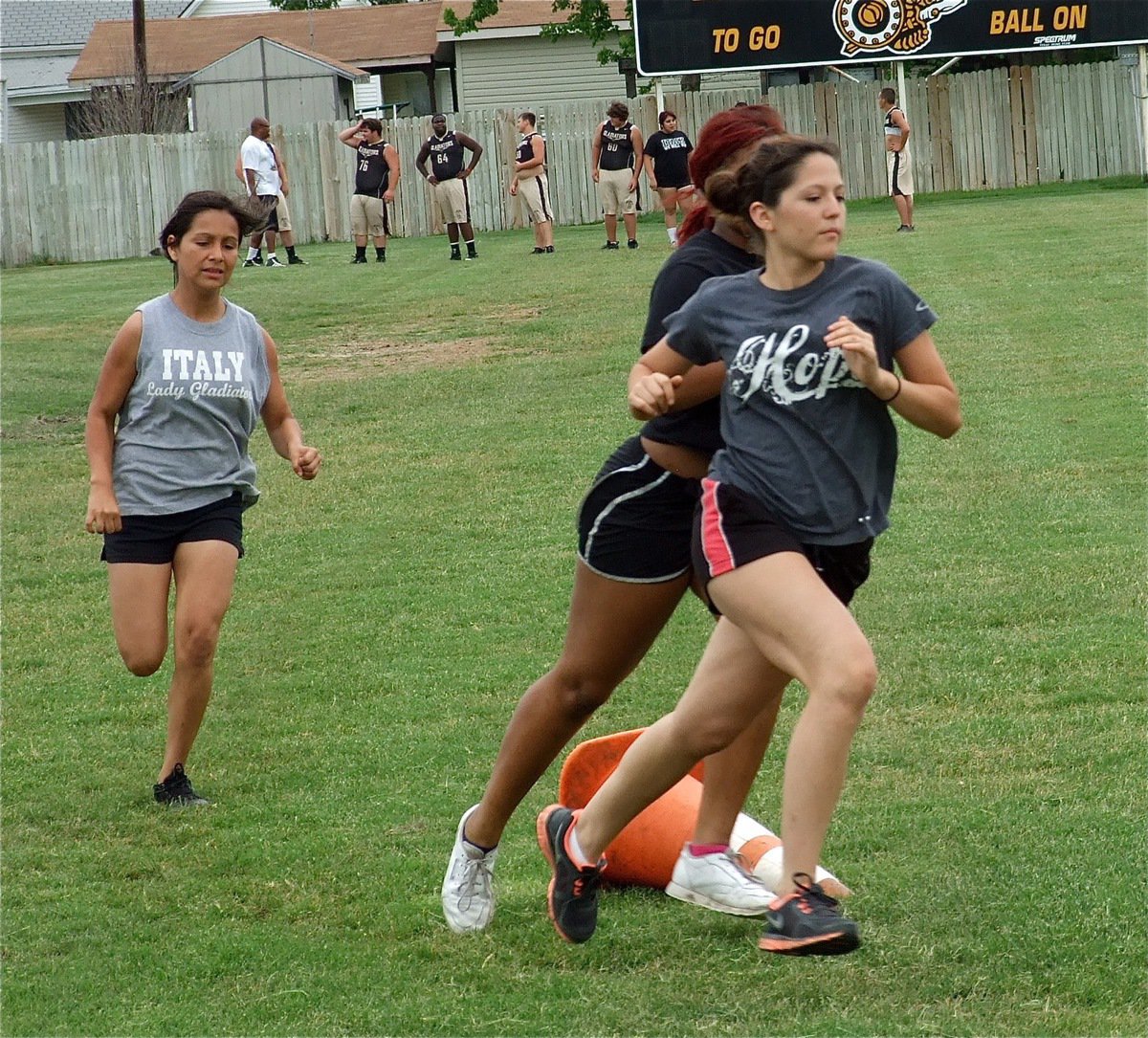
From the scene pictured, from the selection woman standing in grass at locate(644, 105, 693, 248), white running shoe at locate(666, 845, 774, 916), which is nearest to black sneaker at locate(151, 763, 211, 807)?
white running shoe at locate(666, 845, 774, 916)

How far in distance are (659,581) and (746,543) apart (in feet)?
1.65

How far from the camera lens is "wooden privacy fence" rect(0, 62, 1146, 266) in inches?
1219

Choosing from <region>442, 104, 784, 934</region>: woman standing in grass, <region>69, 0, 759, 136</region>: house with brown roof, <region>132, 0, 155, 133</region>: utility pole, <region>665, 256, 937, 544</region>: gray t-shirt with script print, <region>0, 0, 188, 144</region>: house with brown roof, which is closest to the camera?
<region>665, 256, 937, 544</region>: gray t-shirt with script print

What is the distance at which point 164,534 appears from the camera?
225 inches

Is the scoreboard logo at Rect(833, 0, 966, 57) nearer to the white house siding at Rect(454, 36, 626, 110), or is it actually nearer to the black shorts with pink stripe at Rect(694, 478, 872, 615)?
the white house siding at Rect(454, 36, 626, 110)

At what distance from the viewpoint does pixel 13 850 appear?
5.38m

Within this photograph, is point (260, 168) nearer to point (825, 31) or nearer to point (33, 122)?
point (825, 31)

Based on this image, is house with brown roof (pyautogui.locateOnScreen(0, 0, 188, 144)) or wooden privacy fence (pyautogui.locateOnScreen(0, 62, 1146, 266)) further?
house with brown roof (pyautogui.locateOnScreen(0, 0, 188, 144))

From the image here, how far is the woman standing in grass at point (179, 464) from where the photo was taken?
567cm

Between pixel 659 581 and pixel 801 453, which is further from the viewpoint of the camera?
pixel 659 581

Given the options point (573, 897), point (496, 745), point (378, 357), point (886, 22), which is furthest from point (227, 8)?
point (573, 897)

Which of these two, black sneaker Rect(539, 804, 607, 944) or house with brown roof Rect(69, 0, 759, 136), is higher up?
house with brown roof Rect(69, 0, 759, 136)

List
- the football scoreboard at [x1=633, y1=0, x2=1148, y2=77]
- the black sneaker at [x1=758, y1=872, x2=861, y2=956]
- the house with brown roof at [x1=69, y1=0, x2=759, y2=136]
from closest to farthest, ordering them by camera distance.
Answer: the black sneaker at [x1=758, y1=872, x2=861, y2=956], the football scoreboard at [x1=633, y1=0, x2=1148, y2=77], the house with brown roof at [x1=69, y1=0, x2=759, y2=136]

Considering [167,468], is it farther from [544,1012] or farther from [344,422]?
[344,422]
